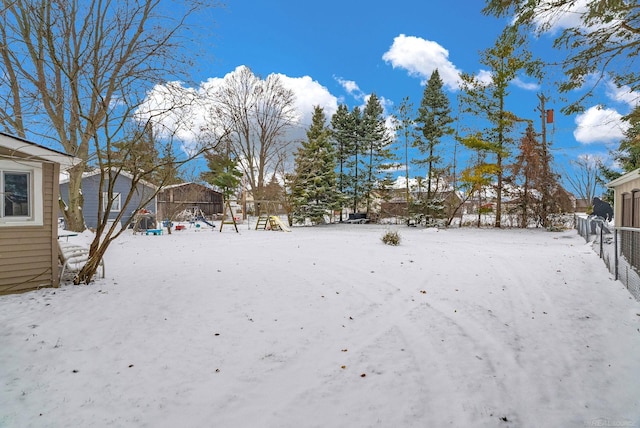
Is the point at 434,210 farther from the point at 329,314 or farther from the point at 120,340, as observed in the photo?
the point at 120,340

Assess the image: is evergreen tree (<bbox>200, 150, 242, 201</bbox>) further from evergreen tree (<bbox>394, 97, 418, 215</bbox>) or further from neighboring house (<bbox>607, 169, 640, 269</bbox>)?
neighboring house (<bbox>607, 169, 640, 269</bbox>)

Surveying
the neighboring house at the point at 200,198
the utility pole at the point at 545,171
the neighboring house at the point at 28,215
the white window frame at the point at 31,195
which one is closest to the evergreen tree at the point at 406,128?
the utility pole at the point at 545,171

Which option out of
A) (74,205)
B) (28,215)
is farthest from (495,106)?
(74,205)

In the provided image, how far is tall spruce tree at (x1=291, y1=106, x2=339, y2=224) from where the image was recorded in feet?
66.9

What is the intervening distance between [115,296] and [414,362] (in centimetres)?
431

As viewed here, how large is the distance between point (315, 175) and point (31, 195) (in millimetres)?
16112

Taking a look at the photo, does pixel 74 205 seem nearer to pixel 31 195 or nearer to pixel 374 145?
pixel 31 195

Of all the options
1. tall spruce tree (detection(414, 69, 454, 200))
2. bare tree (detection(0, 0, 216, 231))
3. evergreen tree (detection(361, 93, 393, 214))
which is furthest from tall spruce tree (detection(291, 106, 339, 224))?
bare tree (detection(0, 0, 216, 231))

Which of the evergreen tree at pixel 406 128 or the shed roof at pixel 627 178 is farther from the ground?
the evergreen tree at pixel 406 128

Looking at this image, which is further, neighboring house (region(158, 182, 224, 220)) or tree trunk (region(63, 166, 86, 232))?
neighboring house (region(158, 182, 224, 220))

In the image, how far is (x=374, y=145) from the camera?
22.7 meters

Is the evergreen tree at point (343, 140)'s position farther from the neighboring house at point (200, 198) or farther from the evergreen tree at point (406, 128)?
the neighboring house at point (200, 198)

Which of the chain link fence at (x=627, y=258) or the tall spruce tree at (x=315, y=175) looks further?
the tall spruce tree at (x=315, y=175)

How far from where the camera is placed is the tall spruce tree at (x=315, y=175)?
20391 millimetres
